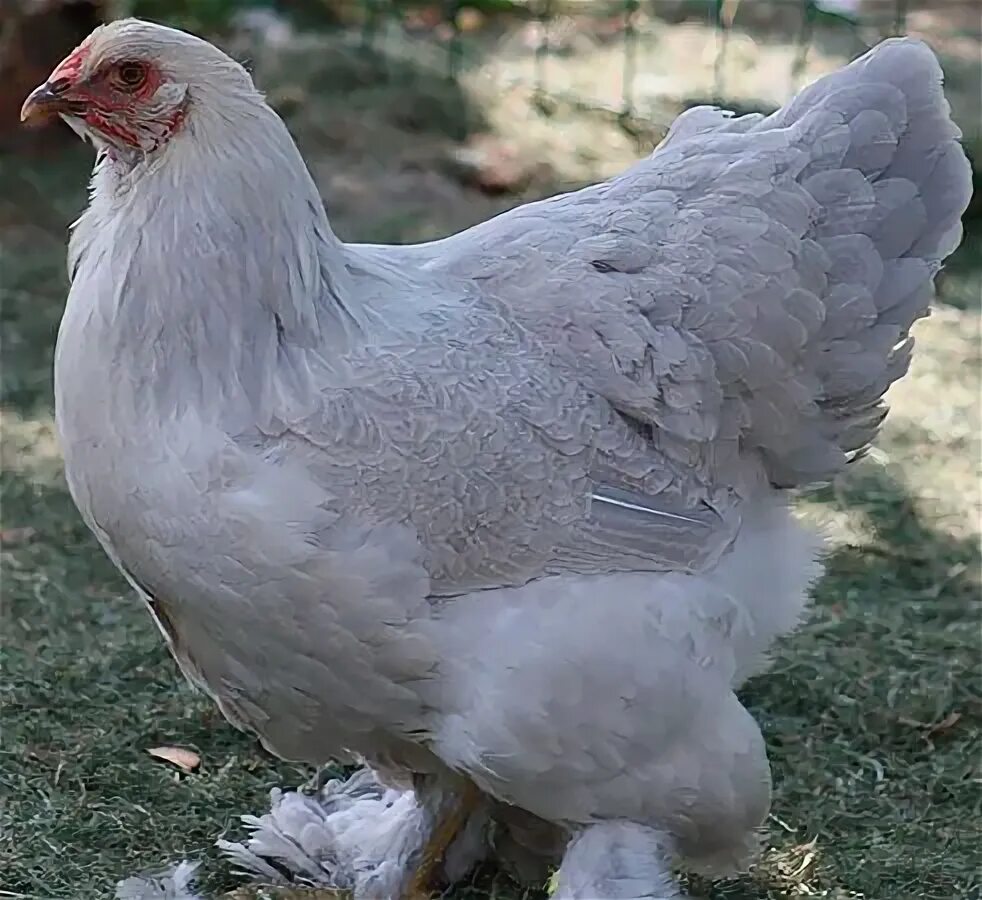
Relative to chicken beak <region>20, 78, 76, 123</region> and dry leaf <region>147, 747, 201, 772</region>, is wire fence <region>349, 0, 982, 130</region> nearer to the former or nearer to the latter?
dry leaf <region>147, 747, 201, 772</region>

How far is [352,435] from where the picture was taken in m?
2.09

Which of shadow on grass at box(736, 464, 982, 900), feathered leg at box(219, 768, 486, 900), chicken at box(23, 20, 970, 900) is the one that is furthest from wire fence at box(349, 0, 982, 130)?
feathered leg at box(219, 768, 486, 900)

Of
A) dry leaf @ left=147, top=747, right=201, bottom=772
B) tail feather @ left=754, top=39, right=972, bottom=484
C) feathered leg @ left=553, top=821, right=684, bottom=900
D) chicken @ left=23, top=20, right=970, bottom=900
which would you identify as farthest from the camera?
dry leaf @ left=147, top=747, right=201, bottom=772

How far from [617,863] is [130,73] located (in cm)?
130

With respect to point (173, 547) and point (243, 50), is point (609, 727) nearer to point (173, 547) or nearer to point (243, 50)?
point (173, 547)

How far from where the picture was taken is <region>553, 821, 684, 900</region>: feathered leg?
7.33 feet

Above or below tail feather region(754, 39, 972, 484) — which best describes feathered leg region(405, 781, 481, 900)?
below

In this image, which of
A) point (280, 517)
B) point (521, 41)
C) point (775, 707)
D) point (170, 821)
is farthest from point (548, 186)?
point (280, 517)

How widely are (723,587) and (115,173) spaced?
1.08m

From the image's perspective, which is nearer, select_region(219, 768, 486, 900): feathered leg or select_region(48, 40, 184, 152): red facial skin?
select_region(48, 40, 184, 152): red facial skin

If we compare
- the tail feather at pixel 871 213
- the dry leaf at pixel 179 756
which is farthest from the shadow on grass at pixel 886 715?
the dry leaf at pixel 179 756

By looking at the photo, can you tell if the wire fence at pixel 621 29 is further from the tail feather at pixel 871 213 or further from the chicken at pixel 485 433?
the chicken at pixel 485 433

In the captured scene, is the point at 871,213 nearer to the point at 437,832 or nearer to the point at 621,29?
the point at 437,832

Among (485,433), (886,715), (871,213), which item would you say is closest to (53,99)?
(485,433)
